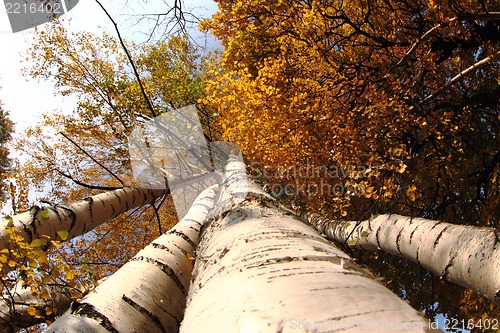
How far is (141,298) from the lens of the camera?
1.31 metres

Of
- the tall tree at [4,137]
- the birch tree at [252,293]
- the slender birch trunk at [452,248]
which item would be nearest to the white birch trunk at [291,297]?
the birch tree at [252,293]

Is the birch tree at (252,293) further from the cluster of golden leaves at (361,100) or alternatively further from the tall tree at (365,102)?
the cluster of golden leaves at (361,100)

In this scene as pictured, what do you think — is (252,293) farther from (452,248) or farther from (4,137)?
(4,137)

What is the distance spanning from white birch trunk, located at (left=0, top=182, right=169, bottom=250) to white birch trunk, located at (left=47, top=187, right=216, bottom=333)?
83cm

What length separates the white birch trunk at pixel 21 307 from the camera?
2186 mm

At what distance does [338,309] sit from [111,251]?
862 cm

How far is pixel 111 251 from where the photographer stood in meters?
7.86

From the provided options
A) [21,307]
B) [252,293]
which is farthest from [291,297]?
[21,307]

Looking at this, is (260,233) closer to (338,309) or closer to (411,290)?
(338,309)

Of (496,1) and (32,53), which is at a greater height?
(32,53)

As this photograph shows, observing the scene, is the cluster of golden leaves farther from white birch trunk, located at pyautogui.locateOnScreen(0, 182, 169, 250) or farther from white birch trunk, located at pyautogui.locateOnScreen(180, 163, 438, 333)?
white birch trunk, located at pyautogui.locateOnScreen(180, 163, 438, 333)

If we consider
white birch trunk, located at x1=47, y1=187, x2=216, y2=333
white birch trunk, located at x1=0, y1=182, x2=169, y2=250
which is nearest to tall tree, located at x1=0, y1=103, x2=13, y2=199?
white birch trunk, located at x1=0, y1=182, x2=169, y2=250

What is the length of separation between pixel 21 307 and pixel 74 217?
0.90 m

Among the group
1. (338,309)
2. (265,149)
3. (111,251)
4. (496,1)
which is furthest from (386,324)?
(111,251)
